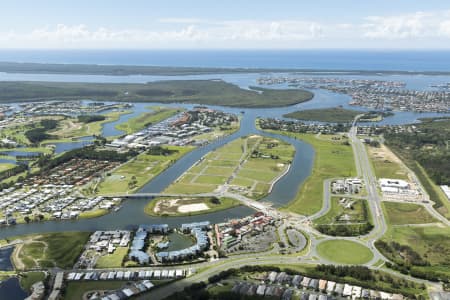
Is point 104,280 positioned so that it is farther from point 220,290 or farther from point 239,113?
point 239,113

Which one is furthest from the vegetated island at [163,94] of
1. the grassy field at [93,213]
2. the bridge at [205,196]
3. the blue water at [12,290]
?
the blue water at [12,290]

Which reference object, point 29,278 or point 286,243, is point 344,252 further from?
point 29,278

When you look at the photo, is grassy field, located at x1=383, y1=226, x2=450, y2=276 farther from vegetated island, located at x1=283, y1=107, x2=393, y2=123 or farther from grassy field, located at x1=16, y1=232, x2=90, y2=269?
vegetated island, located at x1=283, y1=107, x2=393, y2=123

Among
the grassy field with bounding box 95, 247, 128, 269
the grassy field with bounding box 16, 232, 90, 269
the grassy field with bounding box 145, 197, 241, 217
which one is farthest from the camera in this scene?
the grassy field with bounding box 145, 197, 241, 217

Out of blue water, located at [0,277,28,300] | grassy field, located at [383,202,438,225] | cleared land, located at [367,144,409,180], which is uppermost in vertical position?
cleared land, located at [367,144,409,180]

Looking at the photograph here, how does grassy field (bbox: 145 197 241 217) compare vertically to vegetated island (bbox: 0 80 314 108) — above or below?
below

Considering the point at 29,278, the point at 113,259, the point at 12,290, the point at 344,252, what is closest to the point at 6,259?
the point at 29,278

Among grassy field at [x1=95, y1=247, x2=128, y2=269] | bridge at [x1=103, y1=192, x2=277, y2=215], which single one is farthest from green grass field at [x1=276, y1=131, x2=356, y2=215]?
grassy field at [x1=95, y1=247, x2=128, y2=269]

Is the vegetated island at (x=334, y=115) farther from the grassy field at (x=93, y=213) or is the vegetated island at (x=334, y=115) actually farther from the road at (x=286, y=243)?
the grassy field at (x=93, y=213)
